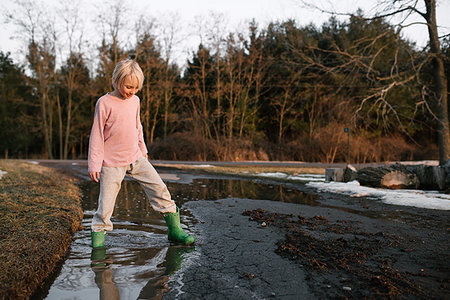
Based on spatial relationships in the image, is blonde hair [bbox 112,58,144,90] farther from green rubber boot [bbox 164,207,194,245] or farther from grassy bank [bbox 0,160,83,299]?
grassy bank [bbox 0,160,83,299]

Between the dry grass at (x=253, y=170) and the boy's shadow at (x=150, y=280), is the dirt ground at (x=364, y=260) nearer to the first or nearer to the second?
the boy's shadow at (x=150, y=280)

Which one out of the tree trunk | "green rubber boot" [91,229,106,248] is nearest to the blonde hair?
"green rubber boot" [91,229,106,248]

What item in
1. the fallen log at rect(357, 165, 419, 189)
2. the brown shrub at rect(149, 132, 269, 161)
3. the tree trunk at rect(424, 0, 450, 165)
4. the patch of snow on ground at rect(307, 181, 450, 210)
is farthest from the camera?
the brown shrub at rect(149, 132, 269, 161)

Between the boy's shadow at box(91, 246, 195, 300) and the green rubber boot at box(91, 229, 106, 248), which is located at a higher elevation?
the green rubber boot at box(91, 229, 106, 248)

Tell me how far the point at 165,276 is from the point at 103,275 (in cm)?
51

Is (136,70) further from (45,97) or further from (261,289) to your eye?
(45,97)

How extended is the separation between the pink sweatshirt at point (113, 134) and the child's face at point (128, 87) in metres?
0.13

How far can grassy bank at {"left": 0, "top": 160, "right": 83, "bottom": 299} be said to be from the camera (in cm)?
247

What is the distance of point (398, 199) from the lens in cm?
691

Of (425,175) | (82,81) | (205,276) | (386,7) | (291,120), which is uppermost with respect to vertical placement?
(82,81)

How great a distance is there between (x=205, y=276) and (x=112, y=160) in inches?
59.4

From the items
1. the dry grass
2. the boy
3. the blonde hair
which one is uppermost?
the blonde hair

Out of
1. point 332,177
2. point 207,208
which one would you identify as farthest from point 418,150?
point 207,208

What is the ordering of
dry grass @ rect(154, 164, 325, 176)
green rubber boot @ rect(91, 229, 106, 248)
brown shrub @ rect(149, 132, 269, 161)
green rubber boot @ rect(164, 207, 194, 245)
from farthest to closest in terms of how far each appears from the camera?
brown shrub @ rect(149, 132, 269, 161), dry grass @ rect(154, 164, 325, 176), green rubber boot @ rect(164, 207, 194, 245), green rubber boot @ rect(91, 229, 106, 248)
